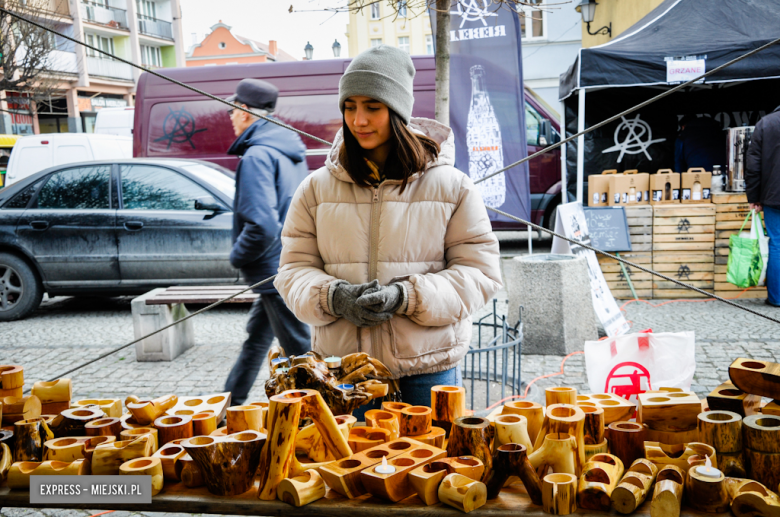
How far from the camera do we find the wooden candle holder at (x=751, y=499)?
1164mm

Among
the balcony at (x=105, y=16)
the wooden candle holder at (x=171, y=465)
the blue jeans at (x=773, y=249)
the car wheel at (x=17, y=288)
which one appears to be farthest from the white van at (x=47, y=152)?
the balcony at (x=105, y=16)

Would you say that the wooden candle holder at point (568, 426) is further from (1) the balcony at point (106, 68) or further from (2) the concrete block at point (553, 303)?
(1) the balcony at point (106, 68)

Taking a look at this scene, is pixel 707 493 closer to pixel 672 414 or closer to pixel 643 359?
pixel 672 414

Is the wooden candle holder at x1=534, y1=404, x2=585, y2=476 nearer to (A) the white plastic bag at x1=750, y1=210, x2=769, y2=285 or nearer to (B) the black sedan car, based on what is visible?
(B) the black sedan car

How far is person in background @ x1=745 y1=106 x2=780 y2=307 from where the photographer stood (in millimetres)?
5758

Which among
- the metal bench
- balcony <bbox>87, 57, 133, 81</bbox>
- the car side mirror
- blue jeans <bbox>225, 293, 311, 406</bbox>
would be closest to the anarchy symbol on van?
the car side mirror

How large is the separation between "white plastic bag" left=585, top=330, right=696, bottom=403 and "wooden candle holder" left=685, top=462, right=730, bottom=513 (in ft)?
7.14

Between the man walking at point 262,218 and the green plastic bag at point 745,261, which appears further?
the green plastic bag at point 745,261

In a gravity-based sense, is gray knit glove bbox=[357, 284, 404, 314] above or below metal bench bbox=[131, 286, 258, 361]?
above

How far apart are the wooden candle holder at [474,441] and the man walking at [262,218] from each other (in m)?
2.05

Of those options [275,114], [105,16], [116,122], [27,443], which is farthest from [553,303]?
[105,16]

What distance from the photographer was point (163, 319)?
5.14 metres

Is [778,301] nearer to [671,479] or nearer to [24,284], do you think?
[671,479]

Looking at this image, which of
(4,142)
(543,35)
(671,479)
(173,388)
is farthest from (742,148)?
(4,142)
